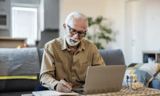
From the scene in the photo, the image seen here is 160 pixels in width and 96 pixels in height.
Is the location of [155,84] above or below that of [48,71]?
below

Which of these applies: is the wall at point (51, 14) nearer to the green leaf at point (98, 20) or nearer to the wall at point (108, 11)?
the wall at point (108, 11)

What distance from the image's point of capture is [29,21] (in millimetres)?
7410

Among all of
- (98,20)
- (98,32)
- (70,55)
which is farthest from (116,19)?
(70,55)

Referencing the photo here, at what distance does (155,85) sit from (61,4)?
524 centimetres

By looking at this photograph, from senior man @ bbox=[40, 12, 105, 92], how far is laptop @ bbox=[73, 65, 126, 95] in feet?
1.38

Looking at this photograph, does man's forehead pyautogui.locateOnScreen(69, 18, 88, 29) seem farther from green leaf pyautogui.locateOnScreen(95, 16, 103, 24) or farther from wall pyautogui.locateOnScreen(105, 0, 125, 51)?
green leaf pyautogui.locateOnScreen(95, 16, 103, 24)

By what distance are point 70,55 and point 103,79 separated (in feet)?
1.78

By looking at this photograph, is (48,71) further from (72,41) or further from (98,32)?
(98,32)

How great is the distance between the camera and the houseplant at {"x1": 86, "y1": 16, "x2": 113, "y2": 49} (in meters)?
6.43

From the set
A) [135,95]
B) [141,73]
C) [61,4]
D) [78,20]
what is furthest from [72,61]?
[61,4]

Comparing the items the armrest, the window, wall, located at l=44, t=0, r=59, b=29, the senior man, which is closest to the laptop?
the senior man

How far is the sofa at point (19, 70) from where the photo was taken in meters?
2.03

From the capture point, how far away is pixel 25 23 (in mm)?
7391

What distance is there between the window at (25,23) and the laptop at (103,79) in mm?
6316
